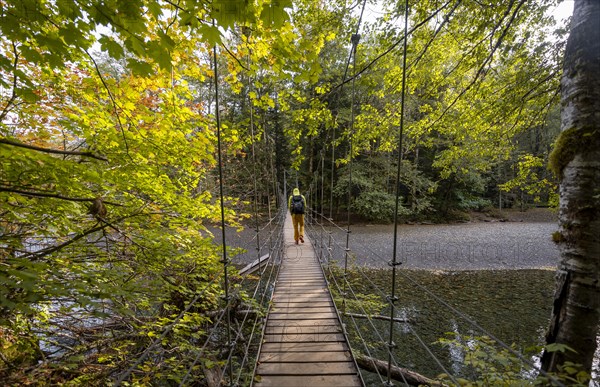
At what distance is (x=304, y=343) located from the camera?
232cm

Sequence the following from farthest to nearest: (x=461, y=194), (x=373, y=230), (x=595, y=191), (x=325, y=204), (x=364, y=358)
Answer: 1. (x=461, y=194)
2. (x=325, y=204)
3. (x=373, y=230)
4. (x=364, y=358)
5. (x=595, y=191)

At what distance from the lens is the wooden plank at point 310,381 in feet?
6.02

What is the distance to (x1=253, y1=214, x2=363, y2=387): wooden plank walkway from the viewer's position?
74.9 inches

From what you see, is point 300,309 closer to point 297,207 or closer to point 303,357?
point 303,357

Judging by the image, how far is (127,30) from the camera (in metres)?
1.08

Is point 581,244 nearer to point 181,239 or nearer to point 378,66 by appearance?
point 378,66

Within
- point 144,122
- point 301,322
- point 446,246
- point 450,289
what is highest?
point 144,122

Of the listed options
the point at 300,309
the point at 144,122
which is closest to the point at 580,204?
the point at 300,309

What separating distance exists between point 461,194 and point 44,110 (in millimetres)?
20655

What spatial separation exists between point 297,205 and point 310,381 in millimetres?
3886

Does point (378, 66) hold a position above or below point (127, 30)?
above

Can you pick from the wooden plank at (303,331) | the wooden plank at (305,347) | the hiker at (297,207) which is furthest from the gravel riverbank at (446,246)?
the wooden plank at (305,347)

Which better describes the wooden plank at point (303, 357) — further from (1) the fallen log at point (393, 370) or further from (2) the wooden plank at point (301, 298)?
(1) the fallen log at point (393, 370)

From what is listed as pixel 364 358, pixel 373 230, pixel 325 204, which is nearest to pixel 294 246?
pixel 364 358
